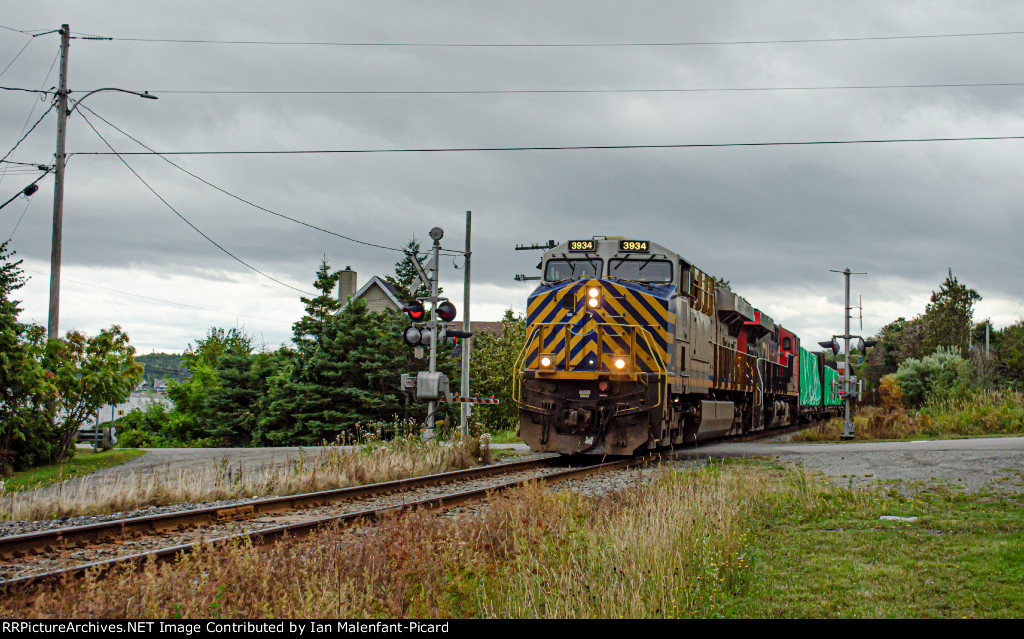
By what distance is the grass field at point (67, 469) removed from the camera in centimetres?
1538

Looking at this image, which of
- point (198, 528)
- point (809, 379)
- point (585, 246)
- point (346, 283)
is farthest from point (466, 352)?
point (346, 283)

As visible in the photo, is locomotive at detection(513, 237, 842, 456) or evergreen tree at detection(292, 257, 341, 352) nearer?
locomotive at detection(513, 237, 842, 456)

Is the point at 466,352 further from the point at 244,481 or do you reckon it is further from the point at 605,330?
the point at 244,481

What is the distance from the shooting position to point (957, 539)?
7.69 metres

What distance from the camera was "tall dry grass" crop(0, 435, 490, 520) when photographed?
10398 millimetres

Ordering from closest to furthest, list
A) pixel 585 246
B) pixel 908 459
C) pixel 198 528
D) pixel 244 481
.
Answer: pixel 198 528 < pixel 244 481 < pixel 908 459 < pixel 585 246

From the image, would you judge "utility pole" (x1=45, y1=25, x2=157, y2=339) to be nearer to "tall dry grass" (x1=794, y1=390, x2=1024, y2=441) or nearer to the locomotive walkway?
the locomotive walkway

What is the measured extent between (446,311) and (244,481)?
623 centimetres

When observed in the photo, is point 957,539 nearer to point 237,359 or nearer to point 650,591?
point 650,591

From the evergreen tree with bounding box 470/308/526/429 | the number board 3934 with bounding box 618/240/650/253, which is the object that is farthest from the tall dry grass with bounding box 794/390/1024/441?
the evergreen tree with bounding box 470/308/526/429

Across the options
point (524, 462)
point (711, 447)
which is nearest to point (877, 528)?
point (524, 462)

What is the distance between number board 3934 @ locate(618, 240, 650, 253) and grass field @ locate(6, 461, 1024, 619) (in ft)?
26.8

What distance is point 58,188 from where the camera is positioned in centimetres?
2100

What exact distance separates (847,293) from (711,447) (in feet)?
35.6
